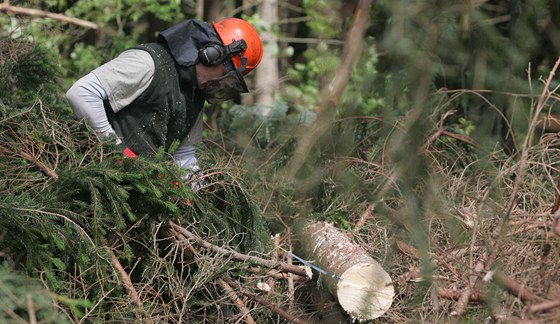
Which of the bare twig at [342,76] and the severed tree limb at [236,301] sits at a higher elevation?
the bare twig at [342,76]

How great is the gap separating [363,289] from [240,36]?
68.2 inches

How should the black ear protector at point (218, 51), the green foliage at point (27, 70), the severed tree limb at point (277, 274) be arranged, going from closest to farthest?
1. the severed tree limb at point (277, 274)
2. the black ear protector at point (218, 51)
3. the green foliage at point (27, 70)

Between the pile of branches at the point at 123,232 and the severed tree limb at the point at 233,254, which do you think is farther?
the severed tree limb at the point at 233,254

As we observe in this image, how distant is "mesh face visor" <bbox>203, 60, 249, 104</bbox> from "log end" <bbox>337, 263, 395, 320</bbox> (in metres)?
1.29

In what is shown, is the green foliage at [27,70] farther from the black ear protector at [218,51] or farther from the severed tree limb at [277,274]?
the severed tree limb at [277,274]

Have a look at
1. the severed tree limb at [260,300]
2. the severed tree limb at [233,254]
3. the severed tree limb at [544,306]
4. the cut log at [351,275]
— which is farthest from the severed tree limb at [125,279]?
the severed tree limb at [544,306]

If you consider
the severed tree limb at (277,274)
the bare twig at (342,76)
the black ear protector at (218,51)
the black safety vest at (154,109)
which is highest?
the bare twig at (342,76)

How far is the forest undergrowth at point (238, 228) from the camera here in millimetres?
3377

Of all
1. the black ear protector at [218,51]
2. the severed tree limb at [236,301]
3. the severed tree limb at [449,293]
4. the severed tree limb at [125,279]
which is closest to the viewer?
the severed tree limb at [449,293]

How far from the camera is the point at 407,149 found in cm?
301

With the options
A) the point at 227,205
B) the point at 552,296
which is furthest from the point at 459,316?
the point at 227,205

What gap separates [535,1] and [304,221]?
1892 mm

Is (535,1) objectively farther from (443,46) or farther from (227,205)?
(227,205)

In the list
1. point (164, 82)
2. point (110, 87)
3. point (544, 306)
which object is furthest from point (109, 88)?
point (544, 306)
